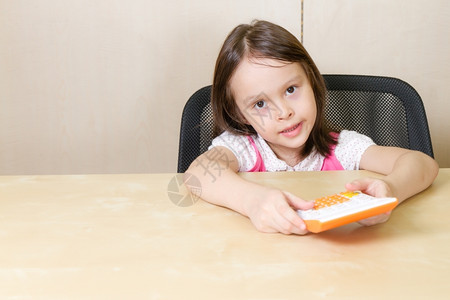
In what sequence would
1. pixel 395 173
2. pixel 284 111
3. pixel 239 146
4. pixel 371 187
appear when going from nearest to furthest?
pixel 371 187 < pixel 395 173 < pixel 284 111 < pixel 239 146

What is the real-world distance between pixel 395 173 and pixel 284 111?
25 cm

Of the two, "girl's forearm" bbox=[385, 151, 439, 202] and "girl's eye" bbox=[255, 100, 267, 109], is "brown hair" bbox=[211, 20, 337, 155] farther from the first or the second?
"girl's forearm" bbox=[385, 151, 439, 202]

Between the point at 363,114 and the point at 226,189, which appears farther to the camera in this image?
the point at 363,114

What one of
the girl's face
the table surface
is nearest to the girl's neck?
the girl's face

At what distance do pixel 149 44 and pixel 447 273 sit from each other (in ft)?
4.24

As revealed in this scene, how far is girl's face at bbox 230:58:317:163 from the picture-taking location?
3.29 feet

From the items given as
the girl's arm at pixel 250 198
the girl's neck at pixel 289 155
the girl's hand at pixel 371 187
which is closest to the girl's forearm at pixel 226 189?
the girl's arm at pixel 250 198

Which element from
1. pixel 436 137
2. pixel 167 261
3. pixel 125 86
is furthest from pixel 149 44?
pixel 167 261

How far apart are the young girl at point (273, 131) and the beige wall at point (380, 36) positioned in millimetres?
586

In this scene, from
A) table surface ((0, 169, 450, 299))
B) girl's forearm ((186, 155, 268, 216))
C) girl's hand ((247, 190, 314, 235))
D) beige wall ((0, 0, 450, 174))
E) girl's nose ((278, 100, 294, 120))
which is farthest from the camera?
beige wall ((0, 0, 450, 174))

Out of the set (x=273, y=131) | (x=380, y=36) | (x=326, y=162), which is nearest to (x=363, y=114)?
(x=326, y=162)

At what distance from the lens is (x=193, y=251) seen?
617 mm

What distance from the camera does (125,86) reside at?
1693 millimetres

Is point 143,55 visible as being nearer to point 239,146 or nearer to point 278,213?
point 239,146
